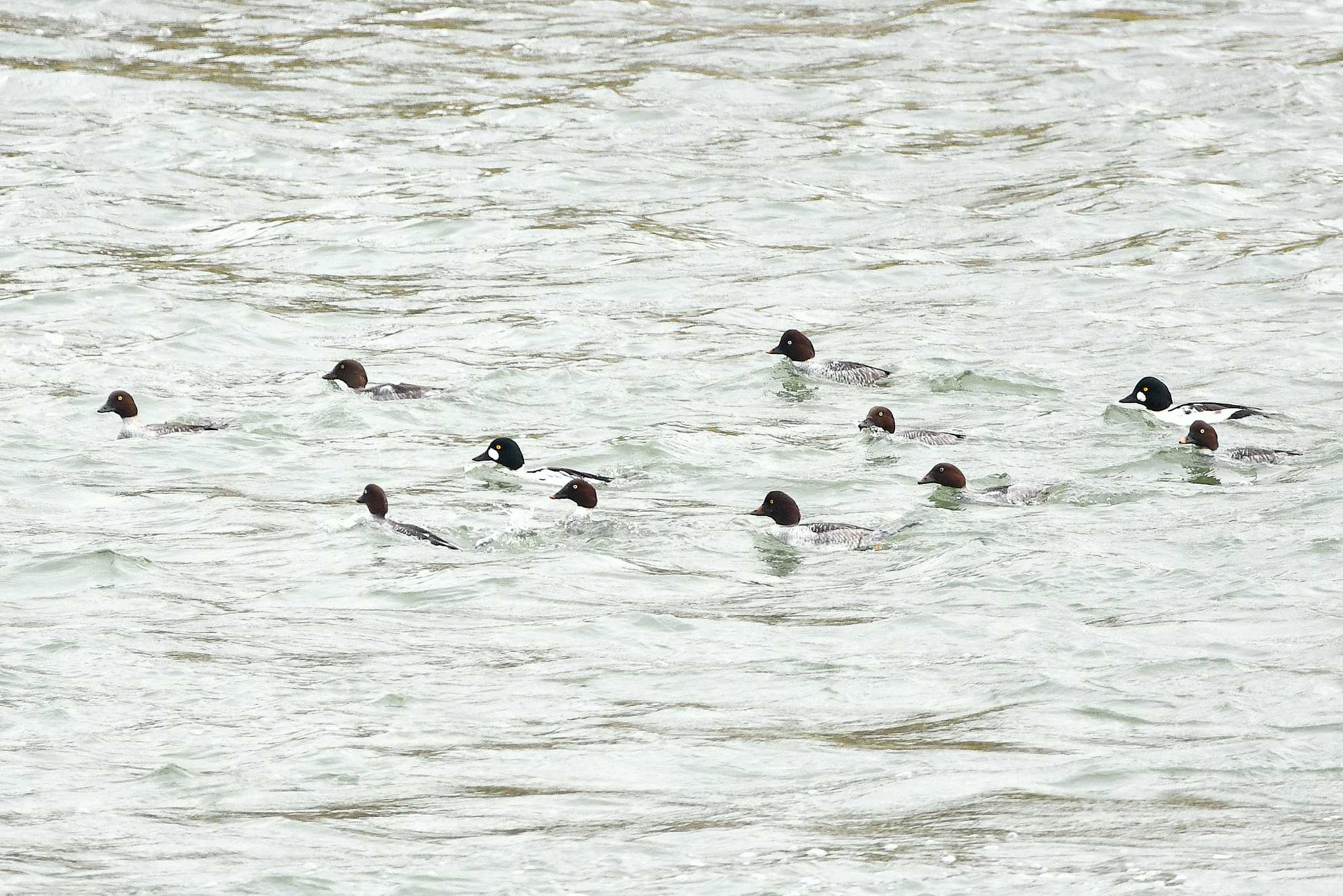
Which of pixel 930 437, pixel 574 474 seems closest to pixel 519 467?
pixel 574 474

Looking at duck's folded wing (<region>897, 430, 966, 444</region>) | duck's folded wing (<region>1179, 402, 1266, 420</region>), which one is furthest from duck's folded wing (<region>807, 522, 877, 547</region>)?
duck's folded wing (<region>1179, 402, 1266, 420</region>)

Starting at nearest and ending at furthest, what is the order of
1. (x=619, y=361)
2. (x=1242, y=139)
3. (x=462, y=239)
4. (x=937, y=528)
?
(x=937, y=528)
(x=619, y=361)
(x=462, y=239)
(x=1242, y=139)

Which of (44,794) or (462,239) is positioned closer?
(44,794)

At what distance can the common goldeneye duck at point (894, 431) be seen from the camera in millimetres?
17344

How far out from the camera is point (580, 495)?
1552 centimetres

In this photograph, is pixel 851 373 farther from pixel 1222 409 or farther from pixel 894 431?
pixel 1222 409

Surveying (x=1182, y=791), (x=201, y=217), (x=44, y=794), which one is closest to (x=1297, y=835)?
(x=1182, y=791)

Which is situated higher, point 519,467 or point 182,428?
point 182,428

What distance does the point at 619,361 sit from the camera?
65.6 ft

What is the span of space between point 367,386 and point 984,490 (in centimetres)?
649

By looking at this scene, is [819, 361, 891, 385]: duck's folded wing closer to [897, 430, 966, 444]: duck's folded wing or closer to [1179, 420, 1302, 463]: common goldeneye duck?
[897, 430, 966, 444]: duck's folded wing

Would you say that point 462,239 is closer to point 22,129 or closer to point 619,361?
point 619,361

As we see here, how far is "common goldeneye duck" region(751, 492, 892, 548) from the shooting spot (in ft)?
47.3

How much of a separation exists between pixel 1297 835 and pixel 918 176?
64.9 feet
